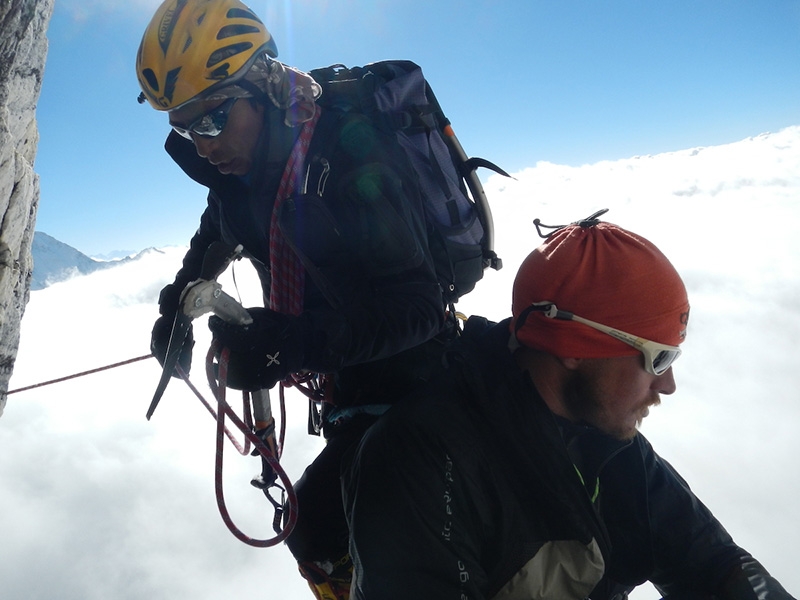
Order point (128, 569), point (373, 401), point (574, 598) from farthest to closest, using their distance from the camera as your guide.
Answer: point (128, 569), point (373, 401), point (574, 598)

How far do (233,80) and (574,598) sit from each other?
2503 mm

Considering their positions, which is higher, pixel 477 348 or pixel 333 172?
A: pixel 333 172

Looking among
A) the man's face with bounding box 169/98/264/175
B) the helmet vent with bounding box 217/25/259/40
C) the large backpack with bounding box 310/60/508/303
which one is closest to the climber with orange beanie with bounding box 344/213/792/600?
the large backpack with bounding box 310/60/508/303

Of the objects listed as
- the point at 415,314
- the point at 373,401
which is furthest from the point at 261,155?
the point at 373,401

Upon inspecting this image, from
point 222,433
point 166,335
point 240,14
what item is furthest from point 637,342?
point 240,14

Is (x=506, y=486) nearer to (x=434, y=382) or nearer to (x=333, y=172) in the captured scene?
(x=434, y=382)

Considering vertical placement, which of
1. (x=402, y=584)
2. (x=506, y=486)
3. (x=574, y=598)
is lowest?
(x=402, y=584)

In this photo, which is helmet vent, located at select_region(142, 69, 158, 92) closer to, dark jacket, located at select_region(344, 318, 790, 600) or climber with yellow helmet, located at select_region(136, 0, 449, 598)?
climber with yellow helmet, located at select_region(136, 0, 449, 598)

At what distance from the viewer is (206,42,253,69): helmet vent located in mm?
2182

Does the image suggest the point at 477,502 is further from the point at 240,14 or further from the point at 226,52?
the point at 240,14

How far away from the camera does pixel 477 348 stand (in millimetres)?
1978

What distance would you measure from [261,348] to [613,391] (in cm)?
130

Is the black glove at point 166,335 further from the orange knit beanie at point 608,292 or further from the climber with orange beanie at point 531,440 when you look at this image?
the orange knit beanie at point 608,292

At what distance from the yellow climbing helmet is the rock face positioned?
7.30 metres
